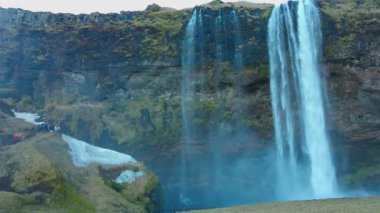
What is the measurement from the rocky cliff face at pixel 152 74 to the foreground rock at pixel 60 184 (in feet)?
29.9

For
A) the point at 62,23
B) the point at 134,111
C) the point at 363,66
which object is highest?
the point at 62,23

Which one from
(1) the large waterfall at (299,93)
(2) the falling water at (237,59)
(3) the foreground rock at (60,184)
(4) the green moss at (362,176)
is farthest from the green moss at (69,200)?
(4) the green moss at (362,176)

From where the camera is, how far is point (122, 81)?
41938 mm

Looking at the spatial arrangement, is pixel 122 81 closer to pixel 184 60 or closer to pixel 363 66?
Answer: pixel 184 60

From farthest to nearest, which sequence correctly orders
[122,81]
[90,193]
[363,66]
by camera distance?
[122,81]
[363,66]
[90,193]

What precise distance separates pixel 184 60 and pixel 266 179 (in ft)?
37.5

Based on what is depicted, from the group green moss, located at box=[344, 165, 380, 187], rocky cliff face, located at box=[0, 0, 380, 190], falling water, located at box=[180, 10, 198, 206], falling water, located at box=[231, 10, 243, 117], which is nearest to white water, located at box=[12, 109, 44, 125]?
rocky cliff face, located at box=[0, 0, 380, 190]

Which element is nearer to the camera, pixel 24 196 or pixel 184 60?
pixel 24 196

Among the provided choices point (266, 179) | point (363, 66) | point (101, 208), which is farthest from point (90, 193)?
point (363, 66)

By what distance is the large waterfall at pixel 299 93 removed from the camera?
3988cm

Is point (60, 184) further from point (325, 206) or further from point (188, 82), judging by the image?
point (188, 82)

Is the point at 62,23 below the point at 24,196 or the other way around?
the other way around

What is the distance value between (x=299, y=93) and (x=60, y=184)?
2067cm

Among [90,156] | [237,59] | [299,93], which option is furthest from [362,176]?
[90,156]
